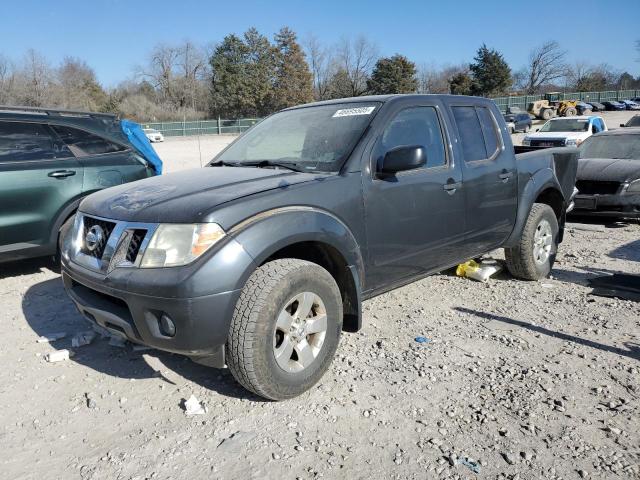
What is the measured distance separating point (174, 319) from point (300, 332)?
0.78 meters

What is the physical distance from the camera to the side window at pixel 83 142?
592cm

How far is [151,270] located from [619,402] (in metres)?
2.79

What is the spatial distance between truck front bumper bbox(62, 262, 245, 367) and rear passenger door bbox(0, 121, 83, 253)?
283 centimetres

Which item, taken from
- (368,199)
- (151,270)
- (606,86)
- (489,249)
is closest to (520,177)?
(489,249)

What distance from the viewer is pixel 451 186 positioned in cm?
422

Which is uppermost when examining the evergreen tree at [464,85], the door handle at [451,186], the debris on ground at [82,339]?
the evergreen tree at [464,85]

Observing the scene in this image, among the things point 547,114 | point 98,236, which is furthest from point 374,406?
point 547,114

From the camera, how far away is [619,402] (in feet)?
10.3

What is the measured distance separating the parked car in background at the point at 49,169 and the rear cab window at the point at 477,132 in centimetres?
369

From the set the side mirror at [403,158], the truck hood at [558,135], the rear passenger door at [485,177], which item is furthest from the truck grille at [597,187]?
the truck hood at [558,135]

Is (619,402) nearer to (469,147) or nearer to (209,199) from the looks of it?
(469,147)

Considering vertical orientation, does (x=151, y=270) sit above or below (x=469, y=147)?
below

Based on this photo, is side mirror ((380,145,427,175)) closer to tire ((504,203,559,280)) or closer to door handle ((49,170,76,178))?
tire ((504,203,559,280))

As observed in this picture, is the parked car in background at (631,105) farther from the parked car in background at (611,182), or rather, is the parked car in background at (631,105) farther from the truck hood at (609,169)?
the truck hood at (609,169)
